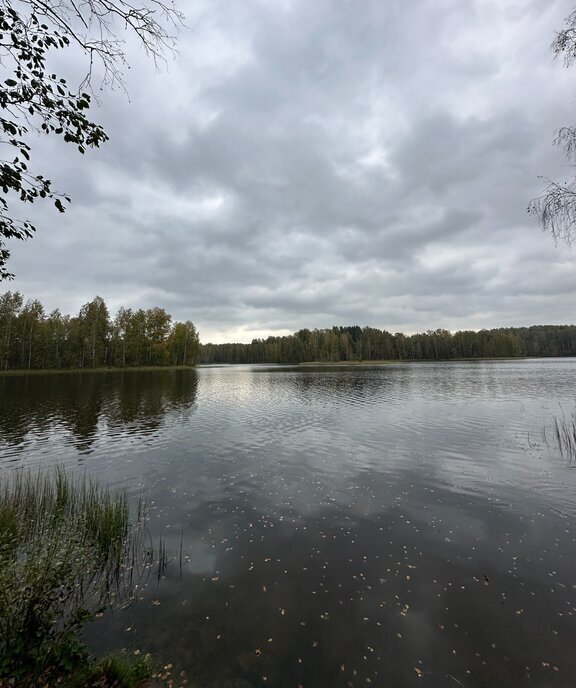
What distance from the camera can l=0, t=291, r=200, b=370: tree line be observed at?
275 ft

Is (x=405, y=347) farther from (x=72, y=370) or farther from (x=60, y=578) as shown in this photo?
(x=60, y=578)

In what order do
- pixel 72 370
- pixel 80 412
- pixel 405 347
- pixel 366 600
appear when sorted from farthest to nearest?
pixel 405 347
pixel 72 370
pixel 80 412
pixel 366 600

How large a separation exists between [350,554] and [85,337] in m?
102

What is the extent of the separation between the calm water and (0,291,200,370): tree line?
3164 inches

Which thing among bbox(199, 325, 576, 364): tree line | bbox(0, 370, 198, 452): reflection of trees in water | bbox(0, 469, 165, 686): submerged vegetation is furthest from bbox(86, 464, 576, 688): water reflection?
bbox(199, 325, 576, 364): tree line

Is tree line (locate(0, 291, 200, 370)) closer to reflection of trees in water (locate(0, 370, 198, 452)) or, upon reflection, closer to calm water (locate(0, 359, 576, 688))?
reflection of trees in water (locate(0, 370, 198, 452))

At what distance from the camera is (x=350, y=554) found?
27.3ft

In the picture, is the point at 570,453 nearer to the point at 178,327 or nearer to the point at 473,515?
the point at 473,515

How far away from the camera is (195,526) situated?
990cm

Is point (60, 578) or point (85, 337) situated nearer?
point (60, 578)

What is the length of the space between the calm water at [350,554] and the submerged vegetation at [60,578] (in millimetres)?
731

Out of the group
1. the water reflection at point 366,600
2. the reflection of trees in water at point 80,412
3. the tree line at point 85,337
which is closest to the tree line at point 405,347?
the tree line at point 85,337

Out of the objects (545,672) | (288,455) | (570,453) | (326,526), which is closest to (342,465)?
(288,455)

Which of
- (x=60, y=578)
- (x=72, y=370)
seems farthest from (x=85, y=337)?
(x=60, y=578)
